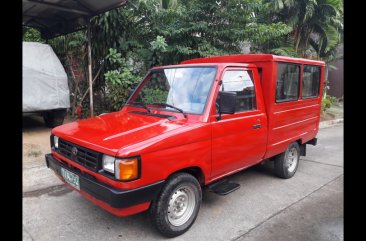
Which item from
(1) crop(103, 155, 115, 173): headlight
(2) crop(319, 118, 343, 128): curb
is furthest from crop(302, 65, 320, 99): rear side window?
(2) crop(319, 118, 343, 128): curb

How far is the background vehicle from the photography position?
671cm

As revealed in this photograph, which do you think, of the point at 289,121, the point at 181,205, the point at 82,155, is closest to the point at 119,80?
the point at 289,121

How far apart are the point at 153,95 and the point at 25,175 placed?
2603 millimetres

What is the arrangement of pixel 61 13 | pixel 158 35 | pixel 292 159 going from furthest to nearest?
pixel 158 35
pixel 61 13
pixel 292 159

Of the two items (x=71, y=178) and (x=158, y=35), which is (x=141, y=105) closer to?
(x=71, y=178)

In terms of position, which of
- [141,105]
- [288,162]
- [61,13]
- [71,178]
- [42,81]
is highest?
[61,13]

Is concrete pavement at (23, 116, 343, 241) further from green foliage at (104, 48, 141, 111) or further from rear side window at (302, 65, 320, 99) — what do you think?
green foliage at (104, 48, 141, 111)

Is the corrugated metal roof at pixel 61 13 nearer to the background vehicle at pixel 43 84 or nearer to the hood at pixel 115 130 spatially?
the background vehicle at pixel 43 84

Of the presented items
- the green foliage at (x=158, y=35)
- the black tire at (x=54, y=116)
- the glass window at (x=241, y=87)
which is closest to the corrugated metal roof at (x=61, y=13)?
the green foliage at (x=158, y=35)

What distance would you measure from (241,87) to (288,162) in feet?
6.59

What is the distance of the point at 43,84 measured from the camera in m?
6.91

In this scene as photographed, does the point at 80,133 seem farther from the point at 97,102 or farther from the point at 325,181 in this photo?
the point at 97,102

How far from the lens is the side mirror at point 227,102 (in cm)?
342

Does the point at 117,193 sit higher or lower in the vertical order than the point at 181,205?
higher
